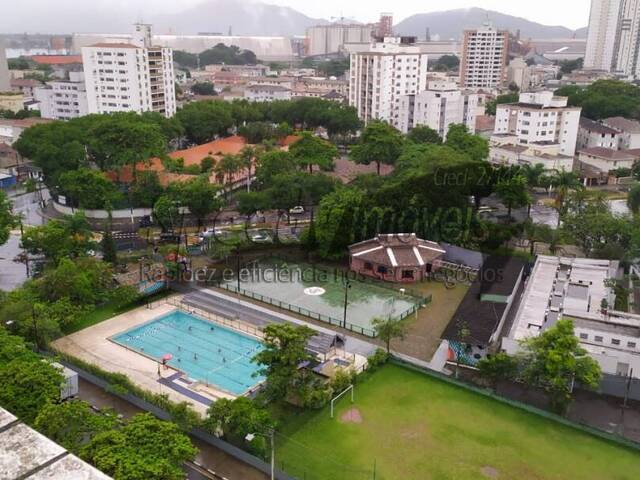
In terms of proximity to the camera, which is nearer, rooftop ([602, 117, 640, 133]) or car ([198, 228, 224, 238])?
car ([198, 228, 224, 238])

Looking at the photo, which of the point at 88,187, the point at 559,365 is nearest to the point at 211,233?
the point at 88,187

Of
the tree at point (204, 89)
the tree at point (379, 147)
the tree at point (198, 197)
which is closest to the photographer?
the tree at point (198, 197)

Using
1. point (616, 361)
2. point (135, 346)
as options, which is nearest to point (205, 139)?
point (135, 346)

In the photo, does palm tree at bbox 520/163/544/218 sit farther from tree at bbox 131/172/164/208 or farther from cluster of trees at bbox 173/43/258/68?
cluster of trees at bbox 173/43/258/68

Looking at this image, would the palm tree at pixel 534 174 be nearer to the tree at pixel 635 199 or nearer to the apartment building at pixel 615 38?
the tree at pixel 635 199

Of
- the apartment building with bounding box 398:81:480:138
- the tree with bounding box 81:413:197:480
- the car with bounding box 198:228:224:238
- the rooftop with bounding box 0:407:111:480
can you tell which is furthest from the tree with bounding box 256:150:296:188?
the rooftop with bounding box 0:407:111:480

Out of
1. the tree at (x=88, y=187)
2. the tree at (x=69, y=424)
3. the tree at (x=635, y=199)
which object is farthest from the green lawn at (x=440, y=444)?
the tree at (x=635, y=199)
